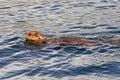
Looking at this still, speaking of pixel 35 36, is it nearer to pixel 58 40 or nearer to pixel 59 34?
pixel 58 40

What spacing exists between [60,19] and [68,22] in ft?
1.86

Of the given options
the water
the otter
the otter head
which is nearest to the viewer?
the water

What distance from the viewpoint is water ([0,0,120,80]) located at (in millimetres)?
11148

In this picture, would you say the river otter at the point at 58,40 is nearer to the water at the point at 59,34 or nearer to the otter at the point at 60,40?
the otter at the point at 60,40

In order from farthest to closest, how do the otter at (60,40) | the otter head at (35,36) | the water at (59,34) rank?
the otter head at (35,36) < the otter at (60,40) < the water at (59,34)

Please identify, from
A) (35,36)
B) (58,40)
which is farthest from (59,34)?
(35,36)

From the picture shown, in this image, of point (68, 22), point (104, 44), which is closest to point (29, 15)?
point (68, 22)

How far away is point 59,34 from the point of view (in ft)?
49.5

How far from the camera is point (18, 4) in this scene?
20281 mm

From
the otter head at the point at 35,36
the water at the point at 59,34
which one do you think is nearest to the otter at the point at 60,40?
the otter head at the point at 35,36

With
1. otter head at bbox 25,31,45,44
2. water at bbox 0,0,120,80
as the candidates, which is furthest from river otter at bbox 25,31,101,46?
water at bbox 0,0,120,80

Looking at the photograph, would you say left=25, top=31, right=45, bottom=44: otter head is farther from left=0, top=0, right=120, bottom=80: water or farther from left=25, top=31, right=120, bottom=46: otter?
left=0, top=0, right=120, bottom=80: water

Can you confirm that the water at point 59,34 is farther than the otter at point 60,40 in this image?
No

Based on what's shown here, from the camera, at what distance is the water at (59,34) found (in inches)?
439
